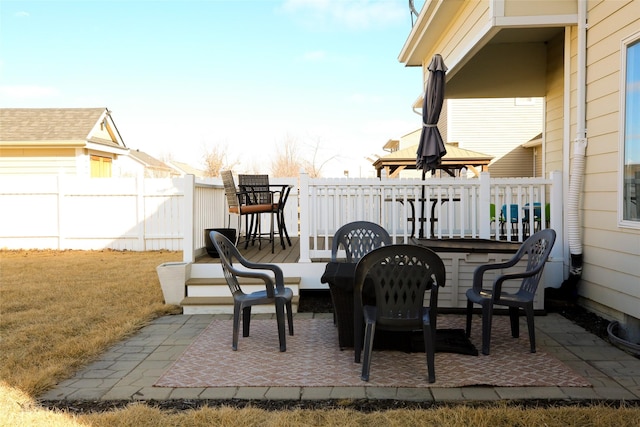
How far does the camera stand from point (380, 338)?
3986 mm

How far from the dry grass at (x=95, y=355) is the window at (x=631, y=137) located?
2.09m

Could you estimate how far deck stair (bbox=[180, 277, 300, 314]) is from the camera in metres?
5.41

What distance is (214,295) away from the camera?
5633mm

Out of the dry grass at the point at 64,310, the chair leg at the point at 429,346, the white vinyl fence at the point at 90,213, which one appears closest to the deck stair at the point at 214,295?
the dry grass at the point at 64,310

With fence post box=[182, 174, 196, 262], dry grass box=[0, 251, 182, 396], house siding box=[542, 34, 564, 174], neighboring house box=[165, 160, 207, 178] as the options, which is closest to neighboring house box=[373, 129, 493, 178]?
house siding box=[542, 34, 564, 174]

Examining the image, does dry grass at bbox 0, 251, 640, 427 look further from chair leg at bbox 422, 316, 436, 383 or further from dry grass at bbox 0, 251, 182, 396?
chair leg at bbox 422, 316, 436, 383

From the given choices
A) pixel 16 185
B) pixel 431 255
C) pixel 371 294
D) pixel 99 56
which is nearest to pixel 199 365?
pixel 371 294

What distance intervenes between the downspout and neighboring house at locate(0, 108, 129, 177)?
12660 millimetres

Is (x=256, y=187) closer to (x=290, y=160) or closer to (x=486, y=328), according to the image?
(x=486, y=328)

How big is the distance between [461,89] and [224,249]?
22.0 ft

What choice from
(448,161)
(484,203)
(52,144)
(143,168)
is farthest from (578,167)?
(143,168)

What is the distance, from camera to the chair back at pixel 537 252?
391 cm

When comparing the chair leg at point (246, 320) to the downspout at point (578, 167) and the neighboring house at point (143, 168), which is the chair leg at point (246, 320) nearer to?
the downspout at point (578, 167)

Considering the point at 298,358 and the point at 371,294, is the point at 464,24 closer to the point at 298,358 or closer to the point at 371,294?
the point at 371,294
